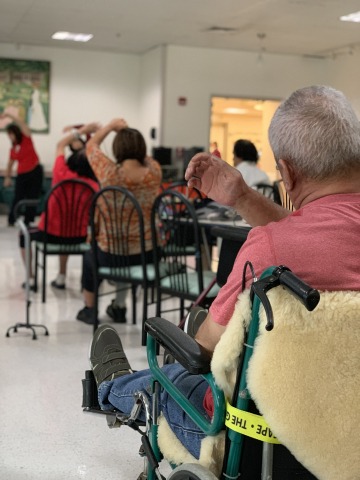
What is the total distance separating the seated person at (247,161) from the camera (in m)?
5.25

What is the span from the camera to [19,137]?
27.1ft

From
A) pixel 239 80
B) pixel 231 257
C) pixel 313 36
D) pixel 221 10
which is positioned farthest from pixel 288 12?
pixel 231 257

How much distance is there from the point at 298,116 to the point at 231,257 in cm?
154

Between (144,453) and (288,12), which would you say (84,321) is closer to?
(144,453)

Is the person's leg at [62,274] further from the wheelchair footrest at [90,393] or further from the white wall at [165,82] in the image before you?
the white wall at [165,82]

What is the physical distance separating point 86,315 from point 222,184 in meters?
2.87

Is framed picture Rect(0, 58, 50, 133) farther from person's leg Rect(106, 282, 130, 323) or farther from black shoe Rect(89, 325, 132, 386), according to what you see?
black shoe Rect(89, 325, 132, 386)

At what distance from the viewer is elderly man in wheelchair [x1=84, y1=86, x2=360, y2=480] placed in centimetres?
135

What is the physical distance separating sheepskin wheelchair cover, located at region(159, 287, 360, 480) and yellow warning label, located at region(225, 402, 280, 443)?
5 cm

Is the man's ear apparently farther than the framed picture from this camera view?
No

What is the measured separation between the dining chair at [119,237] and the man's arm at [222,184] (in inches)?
77.6

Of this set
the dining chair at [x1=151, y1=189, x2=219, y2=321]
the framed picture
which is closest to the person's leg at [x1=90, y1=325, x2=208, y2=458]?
the dining chair at [x1=151, y1=189, x2=219, y2=321]

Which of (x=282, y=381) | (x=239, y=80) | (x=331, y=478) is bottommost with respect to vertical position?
(x=331, y=478)

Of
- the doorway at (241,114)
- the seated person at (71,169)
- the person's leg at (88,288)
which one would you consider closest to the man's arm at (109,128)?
the seated person at (71,169)
